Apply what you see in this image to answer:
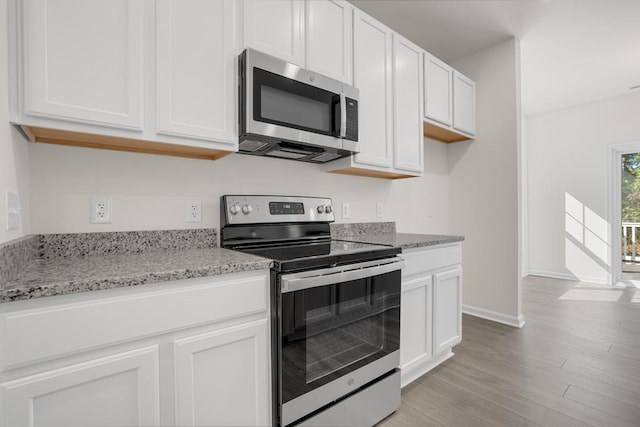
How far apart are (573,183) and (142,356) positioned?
602 centimetres

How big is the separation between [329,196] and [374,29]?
3.84 ft

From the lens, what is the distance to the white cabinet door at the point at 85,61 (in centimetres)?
105

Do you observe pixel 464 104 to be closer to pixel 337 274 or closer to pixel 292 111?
pixel 292 111

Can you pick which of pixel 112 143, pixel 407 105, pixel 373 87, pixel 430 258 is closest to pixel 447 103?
pixel 407 105

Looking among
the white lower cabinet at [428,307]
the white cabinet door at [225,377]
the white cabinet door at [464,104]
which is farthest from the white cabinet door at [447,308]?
the white cabinet door at [464,104]

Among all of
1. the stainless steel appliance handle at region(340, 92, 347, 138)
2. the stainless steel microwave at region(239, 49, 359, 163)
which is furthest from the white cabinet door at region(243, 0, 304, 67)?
the stainless steel appliance handle at region(340, 92, 347, 138)

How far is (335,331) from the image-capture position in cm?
139

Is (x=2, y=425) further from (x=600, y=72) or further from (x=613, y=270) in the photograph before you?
(x=613, y=270)

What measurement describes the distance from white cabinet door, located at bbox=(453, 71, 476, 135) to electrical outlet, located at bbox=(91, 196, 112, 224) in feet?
9.10

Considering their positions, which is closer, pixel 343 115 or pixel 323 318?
pixel 323 318

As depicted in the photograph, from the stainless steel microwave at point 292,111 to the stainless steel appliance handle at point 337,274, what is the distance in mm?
709

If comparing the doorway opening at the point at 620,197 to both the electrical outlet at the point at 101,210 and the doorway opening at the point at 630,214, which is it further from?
the electrical outlet at the point at 101,210

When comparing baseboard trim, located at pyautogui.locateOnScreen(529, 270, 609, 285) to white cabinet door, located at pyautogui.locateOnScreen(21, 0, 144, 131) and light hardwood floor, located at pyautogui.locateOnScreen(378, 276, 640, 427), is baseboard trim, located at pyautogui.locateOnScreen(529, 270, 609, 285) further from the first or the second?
white cabinet door, located at pyautogui.locateOnScreen(21, 0, 144, 131)

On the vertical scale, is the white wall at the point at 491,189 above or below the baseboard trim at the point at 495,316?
above
